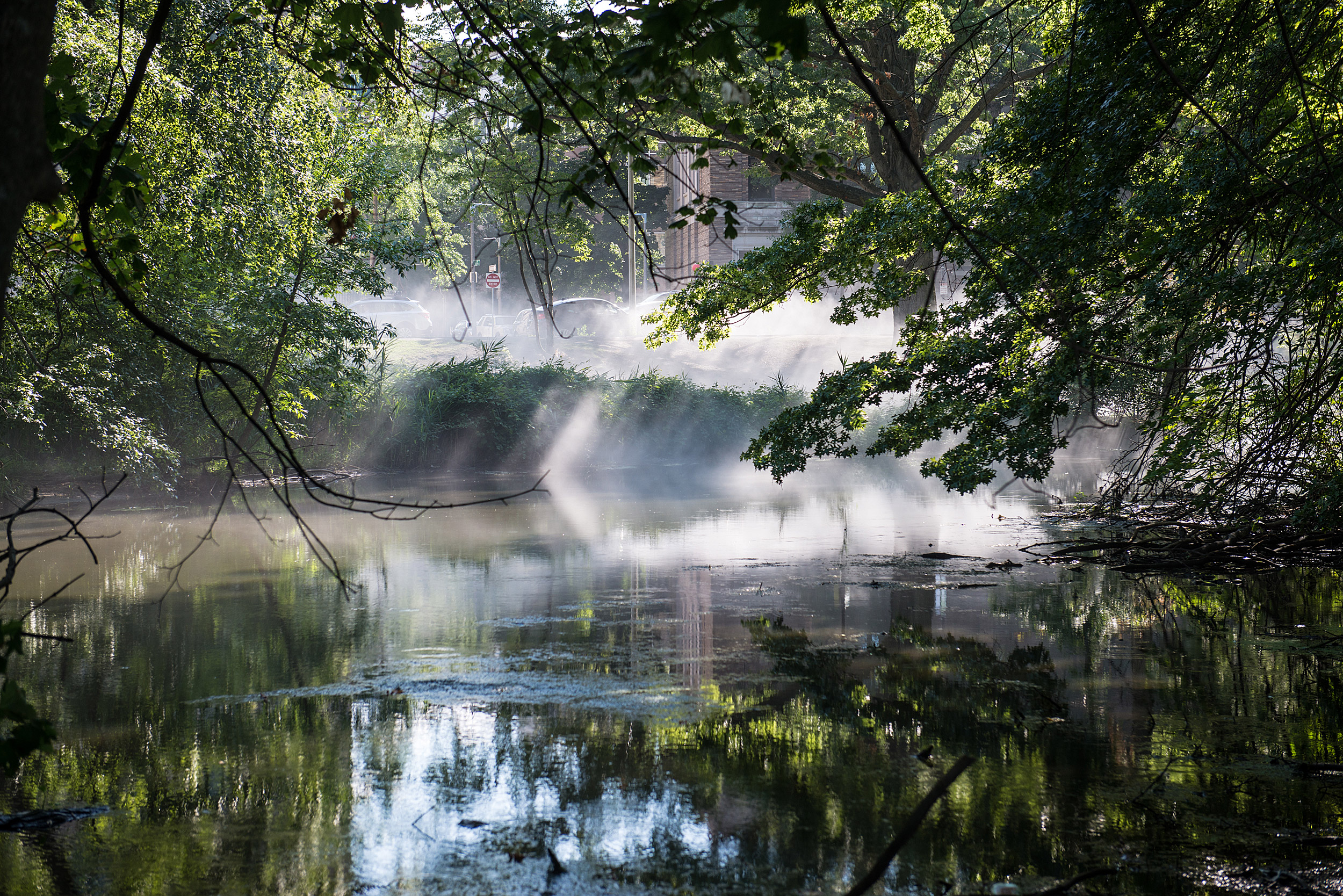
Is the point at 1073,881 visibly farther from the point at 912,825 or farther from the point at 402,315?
the point at 402,315

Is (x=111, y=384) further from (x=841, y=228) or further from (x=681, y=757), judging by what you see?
(x=681, y=757)

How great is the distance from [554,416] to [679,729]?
66.5 feet

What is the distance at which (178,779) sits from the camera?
4.44 meters

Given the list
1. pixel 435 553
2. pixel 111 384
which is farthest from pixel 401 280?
pixel 435 553

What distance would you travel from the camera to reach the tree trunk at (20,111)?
71.2 inches

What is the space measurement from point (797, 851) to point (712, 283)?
8063 millimetres

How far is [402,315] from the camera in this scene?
132 feet

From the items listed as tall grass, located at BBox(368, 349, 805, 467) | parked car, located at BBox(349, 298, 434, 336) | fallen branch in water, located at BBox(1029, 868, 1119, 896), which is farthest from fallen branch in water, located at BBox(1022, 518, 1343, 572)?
parked car, located at BBox(349, 298, 434, 336)

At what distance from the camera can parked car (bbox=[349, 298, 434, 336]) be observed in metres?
39.2

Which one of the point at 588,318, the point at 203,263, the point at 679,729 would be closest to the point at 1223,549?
the point at 679,729

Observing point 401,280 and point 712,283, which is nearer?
point 712,283

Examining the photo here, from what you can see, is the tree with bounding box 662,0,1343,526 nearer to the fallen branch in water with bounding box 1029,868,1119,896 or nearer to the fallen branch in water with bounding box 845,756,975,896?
the fallen branch in water with bounding box 1029,868,1119,896

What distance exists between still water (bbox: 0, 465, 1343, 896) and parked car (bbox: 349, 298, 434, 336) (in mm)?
29767

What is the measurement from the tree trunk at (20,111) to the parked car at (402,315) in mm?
37077
